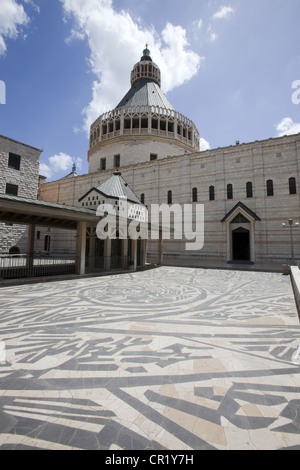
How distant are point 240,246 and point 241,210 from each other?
14.5ft

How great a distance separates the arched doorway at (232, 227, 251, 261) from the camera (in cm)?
2644

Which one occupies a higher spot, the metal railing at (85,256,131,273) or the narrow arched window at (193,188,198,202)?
the narrow arched window at (193,188,198,202)

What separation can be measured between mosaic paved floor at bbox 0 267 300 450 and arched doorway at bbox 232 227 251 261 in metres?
20.1

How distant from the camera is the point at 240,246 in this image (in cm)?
2670

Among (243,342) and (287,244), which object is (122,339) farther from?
(287,244)

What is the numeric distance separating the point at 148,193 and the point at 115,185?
38.3 feet

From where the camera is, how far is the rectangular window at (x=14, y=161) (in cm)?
2395

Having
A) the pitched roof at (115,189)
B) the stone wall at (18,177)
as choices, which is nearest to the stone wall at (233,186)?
the pitched roof at (115,189)

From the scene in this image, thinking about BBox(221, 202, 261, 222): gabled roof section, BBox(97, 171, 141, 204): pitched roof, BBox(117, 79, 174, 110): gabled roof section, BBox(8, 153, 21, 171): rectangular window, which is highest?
BBox(117, 79, 174, 110): gabled roof section

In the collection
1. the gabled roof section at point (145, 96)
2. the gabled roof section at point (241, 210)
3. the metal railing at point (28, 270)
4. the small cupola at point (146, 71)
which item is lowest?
the metal railing at point (28, 270)

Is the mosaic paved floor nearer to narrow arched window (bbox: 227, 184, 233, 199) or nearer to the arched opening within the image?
the arched opening

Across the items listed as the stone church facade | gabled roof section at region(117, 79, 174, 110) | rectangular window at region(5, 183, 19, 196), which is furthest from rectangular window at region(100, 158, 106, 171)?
rectangular window at region(5, 183, 19, 196)

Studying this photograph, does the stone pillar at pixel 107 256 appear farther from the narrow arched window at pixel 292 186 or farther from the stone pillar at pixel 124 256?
the narrow arched window at pixel 292 186

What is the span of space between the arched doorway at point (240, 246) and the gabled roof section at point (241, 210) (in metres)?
2.28
